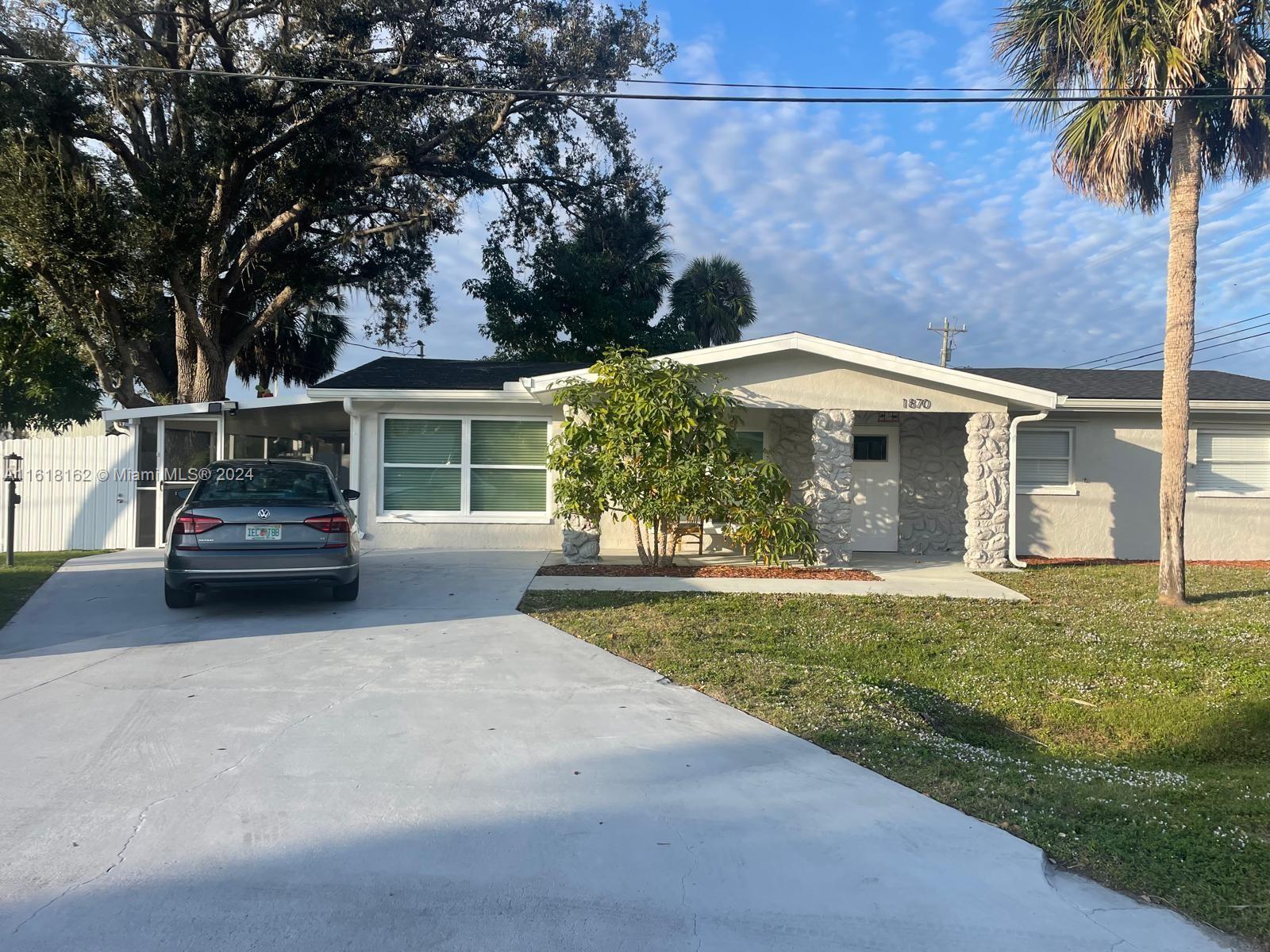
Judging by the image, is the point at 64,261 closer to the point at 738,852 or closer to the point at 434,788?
the point at 434,788

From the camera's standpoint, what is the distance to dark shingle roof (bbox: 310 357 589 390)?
1416 cm

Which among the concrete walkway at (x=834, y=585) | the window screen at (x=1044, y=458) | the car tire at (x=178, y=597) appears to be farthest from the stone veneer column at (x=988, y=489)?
the car tire at (x=178, y=597)

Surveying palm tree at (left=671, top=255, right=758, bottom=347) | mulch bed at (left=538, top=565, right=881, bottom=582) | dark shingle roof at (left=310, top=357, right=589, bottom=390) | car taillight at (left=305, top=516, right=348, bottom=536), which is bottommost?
mulch bed at (left=538, top=565, right=881, bottom=582)

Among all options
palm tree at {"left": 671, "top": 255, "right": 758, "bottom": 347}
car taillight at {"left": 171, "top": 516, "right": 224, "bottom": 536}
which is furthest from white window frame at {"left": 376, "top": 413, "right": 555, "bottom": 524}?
palm tree at {"left": 671, "top": 255, "right": 758, "bottom": 347}

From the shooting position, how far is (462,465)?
14.0 m

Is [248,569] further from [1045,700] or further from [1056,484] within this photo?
[1056,484]

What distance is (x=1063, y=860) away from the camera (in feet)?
12.8

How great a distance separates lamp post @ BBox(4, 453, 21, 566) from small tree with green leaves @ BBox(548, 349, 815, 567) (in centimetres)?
751

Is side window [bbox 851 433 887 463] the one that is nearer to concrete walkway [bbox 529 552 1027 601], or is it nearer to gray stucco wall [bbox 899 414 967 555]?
gray stucco wall [bbox 899 414 967 555]

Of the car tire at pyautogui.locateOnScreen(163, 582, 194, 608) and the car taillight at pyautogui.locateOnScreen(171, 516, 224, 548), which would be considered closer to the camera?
the car taillight at pyautogui.locateOnScreen(171, 516, 224, 548)

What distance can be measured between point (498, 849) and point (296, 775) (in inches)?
56.6

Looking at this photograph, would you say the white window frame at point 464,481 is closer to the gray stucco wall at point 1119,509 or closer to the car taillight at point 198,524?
the car taillight at point 198,524

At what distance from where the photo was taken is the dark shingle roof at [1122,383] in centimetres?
1462

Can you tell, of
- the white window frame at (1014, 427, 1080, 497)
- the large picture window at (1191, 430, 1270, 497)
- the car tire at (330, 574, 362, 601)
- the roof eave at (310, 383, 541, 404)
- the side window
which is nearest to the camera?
the car tire at (330, 574, 362, 601)
